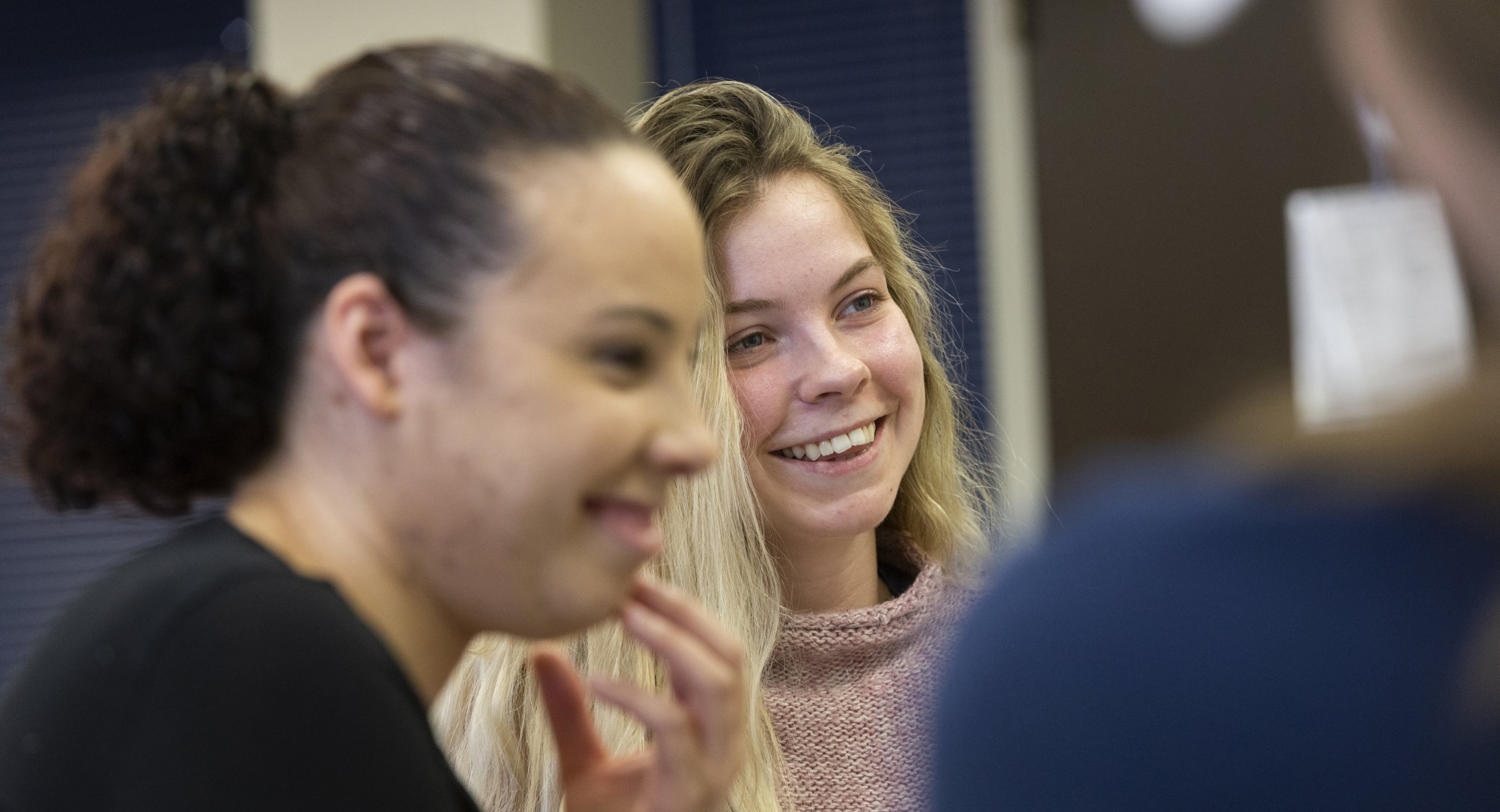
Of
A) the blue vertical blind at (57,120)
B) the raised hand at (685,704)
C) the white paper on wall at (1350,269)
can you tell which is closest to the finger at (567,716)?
the raised hand at (685,704)

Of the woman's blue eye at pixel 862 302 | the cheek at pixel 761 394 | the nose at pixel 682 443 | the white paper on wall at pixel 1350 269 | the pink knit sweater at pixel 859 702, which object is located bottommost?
the pink knit sweater at pixel 859 702

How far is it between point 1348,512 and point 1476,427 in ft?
0.17

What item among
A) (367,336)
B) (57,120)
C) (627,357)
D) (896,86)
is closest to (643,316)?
(627,357)

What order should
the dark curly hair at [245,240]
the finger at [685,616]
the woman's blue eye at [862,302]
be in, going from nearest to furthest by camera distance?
the dark curly hair at [245,240], the finger at [685,616], the woman's blue eye at [862,302]

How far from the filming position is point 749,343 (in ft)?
5.08

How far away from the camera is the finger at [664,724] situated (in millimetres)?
807

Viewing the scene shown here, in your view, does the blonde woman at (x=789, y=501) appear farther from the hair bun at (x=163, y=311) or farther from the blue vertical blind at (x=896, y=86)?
the blue vertical blind at (x=896, y=86)

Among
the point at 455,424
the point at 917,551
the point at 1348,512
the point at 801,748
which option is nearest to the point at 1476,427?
the point at 1348,512

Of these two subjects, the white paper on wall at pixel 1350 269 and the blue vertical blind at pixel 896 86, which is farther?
the blue vertical blind at pixel 896 86

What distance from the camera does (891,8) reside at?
3195 millimetres

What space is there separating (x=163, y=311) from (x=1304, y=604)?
572 millimetres

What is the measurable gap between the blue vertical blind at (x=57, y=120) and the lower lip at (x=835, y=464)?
2449mm

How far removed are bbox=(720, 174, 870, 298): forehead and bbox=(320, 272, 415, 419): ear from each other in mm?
812

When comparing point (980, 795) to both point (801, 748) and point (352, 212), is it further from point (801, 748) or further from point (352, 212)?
point (801, 748)
